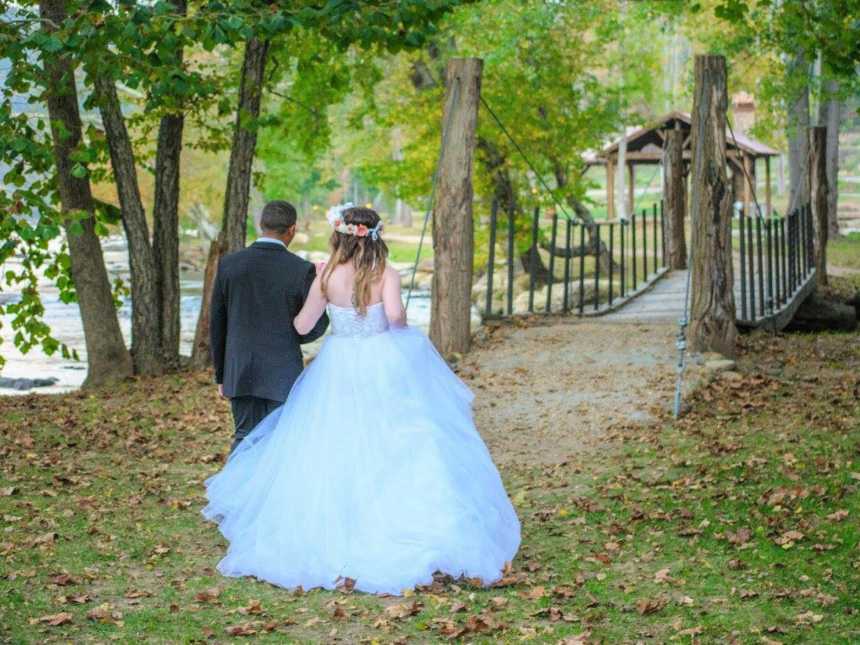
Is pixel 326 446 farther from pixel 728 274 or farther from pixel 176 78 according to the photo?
pixel 728 274

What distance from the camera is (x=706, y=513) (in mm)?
7883

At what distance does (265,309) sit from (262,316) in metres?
0.04

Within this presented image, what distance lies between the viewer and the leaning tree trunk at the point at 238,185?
14797 mm

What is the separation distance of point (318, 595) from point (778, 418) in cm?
534

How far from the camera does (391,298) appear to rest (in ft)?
21.7

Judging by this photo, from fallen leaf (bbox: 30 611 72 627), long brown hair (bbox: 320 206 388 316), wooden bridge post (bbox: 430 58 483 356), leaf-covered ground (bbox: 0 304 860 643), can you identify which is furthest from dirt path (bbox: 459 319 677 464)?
fallen leaf (bbox: 30 611 72 627)

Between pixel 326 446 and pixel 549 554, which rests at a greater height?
pixel 326 446

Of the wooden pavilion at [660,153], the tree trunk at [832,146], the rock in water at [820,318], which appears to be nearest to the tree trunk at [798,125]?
the tree trunk at [832,146]

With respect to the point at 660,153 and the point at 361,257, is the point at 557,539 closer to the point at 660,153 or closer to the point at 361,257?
the point at 361,257

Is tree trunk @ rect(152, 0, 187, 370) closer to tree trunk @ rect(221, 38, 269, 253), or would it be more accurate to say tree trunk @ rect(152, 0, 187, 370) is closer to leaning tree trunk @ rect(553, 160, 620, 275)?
tree trunk @ rect(221, 38, 269, 253)

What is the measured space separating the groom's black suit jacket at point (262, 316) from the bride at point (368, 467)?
0.14m

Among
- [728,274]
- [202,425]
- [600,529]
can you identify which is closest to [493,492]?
[600,529]

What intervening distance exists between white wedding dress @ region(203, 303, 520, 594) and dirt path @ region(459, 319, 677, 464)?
3.18 m

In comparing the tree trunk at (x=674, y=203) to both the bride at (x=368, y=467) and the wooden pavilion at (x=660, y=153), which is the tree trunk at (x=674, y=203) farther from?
the wooden pavilion at (x=660, y=153)
